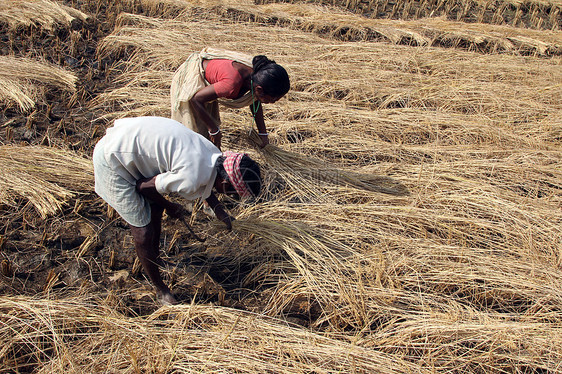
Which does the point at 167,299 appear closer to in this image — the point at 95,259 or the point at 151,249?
the point at 151,249

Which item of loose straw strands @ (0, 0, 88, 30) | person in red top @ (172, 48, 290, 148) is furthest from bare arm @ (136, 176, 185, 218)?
loose straw strands @ (0, 0, 88, 30)

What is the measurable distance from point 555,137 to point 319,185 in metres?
2.09

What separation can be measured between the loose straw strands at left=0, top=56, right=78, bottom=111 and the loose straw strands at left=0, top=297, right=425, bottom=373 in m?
2.34

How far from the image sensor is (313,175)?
10.6 feet

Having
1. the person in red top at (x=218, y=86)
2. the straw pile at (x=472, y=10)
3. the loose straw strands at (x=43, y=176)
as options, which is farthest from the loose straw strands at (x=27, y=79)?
the straw pile at (x=472, y=10)

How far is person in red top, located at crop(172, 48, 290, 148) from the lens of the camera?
98.7 inches

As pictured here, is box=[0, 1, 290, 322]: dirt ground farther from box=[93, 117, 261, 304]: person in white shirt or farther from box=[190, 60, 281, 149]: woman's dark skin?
box=[190, 60, 281, 149]: woman's dark skin

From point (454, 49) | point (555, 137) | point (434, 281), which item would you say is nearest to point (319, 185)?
point (434, 281)

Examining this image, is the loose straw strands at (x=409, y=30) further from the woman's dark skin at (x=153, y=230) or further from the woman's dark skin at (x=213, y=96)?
the woman's dark skin at (x=153, y=230)

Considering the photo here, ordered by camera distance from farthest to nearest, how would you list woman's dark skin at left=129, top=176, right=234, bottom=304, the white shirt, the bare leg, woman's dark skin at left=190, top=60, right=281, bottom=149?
woman's dark skin at left=190, top=60, right=281, bottom=149
the bare leg
woman's dark skin at left=129, top=176, right=234, bottom=304
the white shirt

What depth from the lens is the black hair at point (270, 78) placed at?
2.47 metres

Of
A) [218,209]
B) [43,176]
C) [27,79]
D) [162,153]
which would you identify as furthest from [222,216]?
[27,79]

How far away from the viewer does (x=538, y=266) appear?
2502 millimetres

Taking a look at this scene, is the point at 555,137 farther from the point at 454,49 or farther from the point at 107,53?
the point at 107,53
